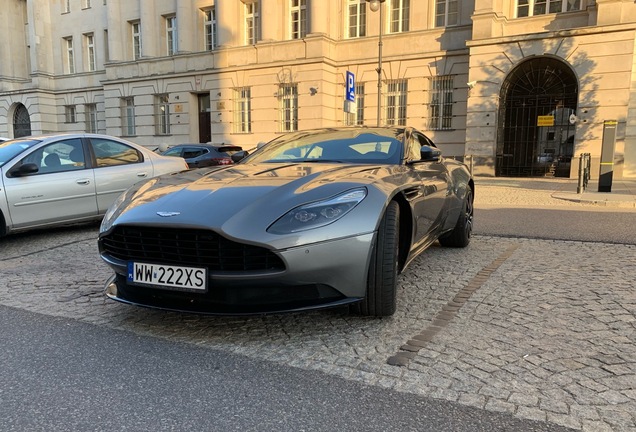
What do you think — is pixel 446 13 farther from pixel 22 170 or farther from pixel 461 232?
pixel 22 170

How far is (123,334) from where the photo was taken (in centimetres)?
315

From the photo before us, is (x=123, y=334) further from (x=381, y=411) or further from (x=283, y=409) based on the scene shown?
(x=381, y=411)

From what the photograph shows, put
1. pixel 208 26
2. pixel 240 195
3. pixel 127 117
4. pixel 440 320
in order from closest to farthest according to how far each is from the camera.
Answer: pixel 240 195 → pixel 440 320 → pixel 208 26 → pixel 127 117

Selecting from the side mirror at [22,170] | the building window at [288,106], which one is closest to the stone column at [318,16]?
the building window at [288,106]

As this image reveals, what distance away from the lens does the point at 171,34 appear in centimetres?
2897

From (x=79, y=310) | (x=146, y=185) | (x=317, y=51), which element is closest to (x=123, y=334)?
(x=79, y=310)

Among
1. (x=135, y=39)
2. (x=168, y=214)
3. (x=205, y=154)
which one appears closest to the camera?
(x=168, y=214)

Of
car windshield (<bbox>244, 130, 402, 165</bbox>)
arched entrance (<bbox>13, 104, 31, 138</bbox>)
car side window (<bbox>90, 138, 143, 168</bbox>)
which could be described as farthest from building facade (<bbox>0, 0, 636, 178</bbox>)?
car windshield (<bbox>244, 130, 402, 165</bbox>)

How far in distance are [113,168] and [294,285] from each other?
5339 mm

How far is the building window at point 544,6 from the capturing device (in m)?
18.9

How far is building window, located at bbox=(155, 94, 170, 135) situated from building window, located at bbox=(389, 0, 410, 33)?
13674 millimetres

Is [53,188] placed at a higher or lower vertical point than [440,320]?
higher

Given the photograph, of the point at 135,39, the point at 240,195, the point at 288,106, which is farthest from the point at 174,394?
the point at 135,39

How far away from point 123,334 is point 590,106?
1897 cm
